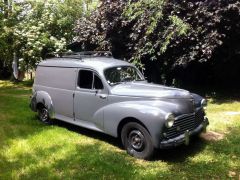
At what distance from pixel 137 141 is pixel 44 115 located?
3.74 m

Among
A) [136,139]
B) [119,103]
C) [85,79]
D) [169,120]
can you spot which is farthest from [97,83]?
[169,120]

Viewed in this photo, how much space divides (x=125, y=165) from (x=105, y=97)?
5.60 ft

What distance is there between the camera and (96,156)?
262 inches

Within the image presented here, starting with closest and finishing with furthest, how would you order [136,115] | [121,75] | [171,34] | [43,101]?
1. [136,115]
2. [121,75]
3. [43,101]
4. [171,34]

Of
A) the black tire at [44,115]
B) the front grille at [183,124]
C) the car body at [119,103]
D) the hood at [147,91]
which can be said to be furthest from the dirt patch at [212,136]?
the black tire at [44,115]

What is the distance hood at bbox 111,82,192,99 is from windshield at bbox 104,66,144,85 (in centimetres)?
24

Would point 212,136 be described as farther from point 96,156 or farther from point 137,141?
point 96,156

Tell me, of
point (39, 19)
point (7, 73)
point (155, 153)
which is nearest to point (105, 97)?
point (155, 153)

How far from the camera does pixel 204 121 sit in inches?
290

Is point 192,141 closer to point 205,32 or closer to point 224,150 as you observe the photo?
point 224,150

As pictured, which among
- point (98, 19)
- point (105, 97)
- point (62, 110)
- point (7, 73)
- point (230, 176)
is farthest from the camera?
point (7, 73)

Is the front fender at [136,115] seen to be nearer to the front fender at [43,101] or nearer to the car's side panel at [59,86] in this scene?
the car's side panel at [59,86]

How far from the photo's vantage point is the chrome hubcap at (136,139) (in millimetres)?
6487

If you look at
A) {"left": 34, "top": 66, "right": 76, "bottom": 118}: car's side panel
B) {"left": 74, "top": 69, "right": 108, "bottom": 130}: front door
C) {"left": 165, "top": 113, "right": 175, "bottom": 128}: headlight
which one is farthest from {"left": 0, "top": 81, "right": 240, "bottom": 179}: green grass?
{"left": 165, "top": 113, "right": 175, "bottom": 128}: headlight
